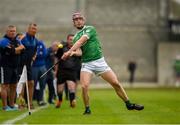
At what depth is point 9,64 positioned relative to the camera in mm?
22031

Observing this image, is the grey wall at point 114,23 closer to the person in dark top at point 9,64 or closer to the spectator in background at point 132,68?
the spectator in background at point 132,68

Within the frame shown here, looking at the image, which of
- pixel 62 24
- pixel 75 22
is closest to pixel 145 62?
pixel 62 24

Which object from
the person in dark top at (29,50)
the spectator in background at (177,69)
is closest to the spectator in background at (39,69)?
the person in dark top at (29,50)

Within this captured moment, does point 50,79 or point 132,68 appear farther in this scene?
point 132,68

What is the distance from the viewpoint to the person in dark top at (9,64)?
2173 centimetres

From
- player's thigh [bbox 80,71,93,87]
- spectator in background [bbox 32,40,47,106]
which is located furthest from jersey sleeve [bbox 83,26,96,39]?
spectator in background [bbox 32,40,47,106]

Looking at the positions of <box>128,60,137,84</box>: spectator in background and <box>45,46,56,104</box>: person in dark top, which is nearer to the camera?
<box>45,46,56,104</box>: person in dark top

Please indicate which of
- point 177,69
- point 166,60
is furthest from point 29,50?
point 166,60

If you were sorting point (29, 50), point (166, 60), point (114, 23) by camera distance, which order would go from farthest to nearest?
point (114, 23), point (166, 60), point (29, 50)

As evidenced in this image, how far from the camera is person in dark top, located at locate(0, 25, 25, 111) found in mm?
21734

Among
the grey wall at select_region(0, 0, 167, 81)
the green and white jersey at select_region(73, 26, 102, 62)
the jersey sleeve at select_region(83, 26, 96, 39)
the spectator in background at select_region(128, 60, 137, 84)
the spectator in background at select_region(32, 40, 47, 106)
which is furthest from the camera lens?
the grey wall at select_region(0, 0, 167, 81)

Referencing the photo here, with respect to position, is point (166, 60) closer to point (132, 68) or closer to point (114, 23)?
point (132, 68)

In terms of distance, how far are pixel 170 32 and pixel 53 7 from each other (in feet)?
29.0

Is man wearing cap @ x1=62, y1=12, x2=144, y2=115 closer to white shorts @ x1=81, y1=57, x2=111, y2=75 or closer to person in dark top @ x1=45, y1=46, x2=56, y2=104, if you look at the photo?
white shorts @ x1=81, y1=57, x2=111, y2=75
